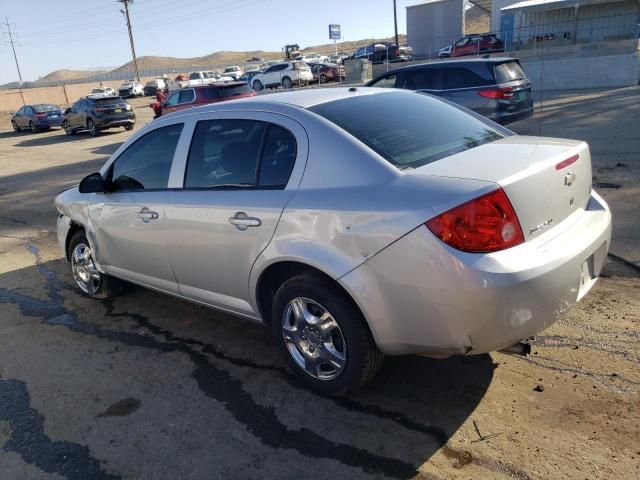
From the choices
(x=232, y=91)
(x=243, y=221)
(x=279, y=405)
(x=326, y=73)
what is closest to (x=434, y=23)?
(x=326, y=73)

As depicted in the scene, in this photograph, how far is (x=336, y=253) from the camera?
283 centimetres

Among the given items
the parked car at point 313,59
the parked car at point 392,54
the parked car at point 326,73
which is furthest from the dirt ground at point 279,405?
the parked car at point 313,59

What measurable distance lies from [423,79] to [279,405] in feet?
30.7

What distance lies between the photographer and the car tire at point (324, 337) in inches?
114

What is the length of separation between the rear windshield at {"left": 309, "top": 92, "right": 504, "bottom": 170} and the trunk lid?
144mm

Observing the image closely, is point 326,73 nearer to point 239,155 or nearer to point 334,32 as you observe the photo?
point 334,32

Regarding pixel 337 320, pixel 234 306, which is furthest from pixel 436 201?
pixel 234 306

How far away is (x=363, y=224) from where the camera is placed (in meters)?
2.71

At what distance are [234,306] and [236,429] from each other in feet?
2.81

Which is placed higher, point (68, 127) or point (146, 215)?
point (146, 215)

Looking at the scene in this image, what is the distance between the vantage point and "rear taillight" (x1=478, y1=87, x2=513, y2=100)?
10.3m

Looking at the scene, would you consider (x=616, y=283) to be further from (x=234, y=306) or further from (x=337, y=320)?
(x=234, y=306)

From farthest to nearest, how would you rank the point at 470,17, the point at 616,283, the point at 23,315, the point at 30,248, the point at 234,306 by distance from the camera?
1. the point at 470,17
2. the point at 30,248
3. the point at 23,315
4. the point at 616,283
5. the point at 234,306

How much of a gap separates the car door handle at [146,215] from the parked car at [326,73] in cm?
3316
